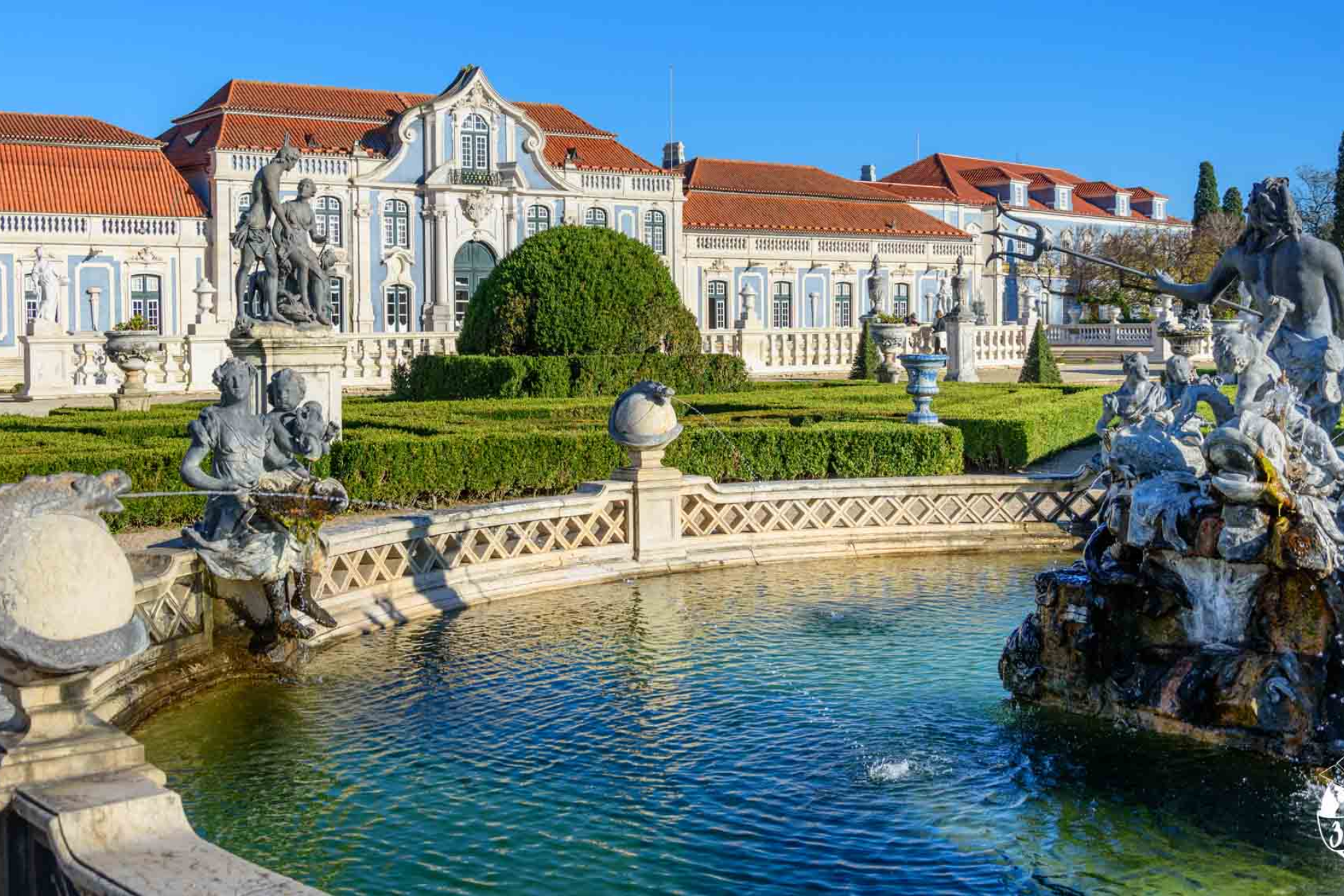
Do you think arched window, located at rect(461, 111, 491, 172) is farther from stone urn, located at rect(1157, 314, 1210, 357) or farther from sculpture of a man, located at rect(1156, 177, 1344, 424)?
sculpture of a man, located at rect(1156, 177, 1344, 424)

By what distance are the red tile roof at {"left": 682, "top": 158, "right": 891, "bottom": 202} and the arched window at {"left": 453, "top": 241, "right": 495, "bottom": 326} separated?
9871 mm

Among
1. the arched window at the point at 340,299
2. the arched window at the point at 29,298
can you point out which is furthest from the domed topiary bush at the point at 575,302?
the arched window at the point at 340,299

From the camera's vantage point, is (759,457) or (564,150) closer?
(759,457)

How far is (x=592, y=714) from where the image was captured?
7.29 meters

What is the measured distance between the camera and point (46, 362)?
973 inches

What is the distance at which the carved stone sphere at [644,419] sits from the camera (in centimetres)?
1074

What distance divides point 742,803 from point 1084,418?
1481 centimetres

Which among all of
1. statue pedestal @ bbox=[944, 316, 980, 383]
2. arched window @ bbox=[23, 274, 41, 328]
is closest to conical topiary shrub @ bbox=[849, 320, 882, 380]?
statue pedestal @ bbox=[944, 316, 980, 383]

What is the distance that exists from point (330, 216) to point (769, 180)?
59.9 ft

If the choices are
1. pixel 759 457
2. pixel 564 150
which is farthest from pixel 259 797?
pixel 564 150

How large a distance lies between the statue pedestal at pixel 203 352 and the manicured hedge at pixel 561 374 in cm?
436

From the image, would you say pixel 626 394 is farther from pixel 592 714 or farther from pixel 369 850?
pixel 369 850

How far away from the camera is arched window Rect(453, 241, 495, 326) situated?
48.0 metres

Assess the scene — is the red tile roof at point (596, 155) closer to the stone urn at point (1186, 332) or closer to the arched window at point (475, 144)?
the arched window at point (475, 144)
